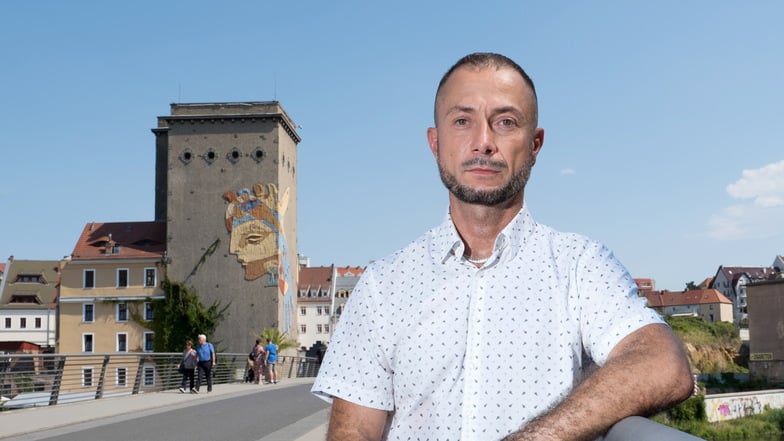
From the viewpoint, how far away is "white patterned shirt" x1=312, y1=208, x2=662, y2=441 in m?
1.93

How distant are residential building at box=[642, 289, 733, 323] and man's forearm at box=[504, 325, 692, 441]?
13844 centimetres

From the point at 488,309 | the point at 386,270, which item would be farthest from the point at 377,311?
the point at 488,309

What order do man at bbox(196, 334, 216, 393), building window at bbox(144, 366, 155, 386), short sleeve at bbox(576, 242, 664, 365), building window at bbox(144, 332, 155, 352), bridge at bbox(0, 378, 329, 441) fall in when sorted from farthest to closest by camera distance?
building window at bbox(144, 332, 155, 352), building window at bbox(144, 366, 155, 386), man at bbox(196, 334, 216, 393), bridge at bbox(0, 378, 329, 441), short sleeve at bbox(576, 242, 664, 365)

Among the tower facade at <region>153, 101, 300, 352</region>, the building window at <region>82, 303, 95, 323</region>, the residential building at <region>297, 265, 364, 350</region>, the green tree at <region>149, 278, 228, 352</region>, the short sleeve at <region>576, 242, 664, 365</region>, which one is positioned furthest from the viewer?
the residential building at <region>297, 265, 364, 350</region>

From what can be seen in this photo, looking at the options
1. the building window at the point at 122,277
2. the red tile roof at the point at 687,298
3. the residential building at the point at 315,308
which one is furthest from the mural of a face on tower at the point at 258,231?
the red tile roof at the point at 687,298

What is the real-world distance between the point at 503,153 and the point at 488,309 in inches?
14.1

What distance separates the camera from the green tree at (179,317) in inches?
2283

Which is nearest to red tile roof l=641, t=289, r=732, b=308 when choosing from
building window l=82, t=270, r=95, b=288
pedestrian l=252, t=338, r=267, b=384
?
building window l=82, t=270, r=95, b=288

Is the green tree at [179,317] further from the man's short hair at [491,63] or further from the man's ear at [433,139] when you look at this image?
the man's short hair at [491,63]

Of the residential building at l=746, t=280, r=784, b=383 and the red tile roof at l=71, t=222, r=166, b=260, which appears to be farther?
the residential building at l=746, t=280, r=784, b=383

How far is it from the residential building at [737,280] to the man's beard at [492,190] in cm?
15064

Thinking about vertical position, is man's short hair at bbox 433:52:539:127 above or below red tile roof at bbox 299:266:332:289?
below

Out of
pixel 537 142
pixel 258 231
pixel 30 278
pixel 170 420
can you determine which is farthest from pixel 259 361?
pixel 30 278

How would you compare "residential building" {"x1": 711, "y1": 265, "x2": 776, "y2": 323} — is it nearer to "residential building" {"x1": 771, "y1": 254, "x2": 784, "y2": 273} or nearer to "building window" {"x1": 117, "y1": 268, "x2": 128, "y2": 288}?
"residential building" {"x1": 771, "y1": 254, "x2": 784, "y2": 273}
